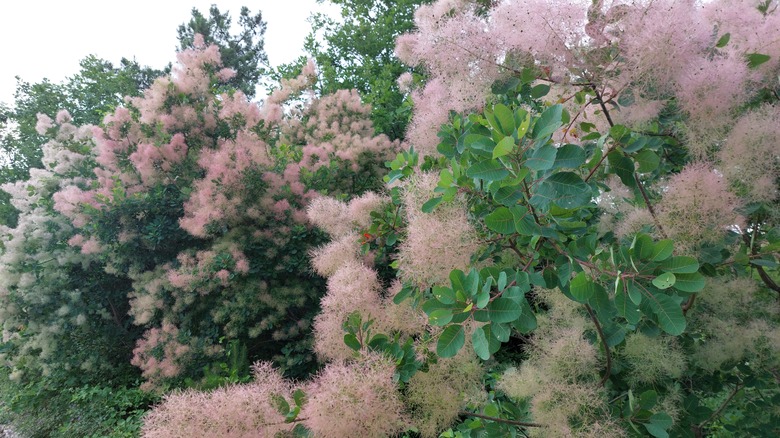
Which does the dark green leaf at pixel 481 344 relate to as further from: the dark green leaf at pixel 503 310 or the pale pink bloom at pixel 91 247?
the pale pink bloom at pixel 91 247

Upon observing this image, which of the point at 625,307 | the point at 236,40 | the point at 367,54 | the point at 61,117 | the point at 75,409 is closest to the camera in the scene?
the point at 625,307

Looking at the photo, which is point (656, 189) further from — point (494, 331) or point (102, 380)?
point (102, 380)

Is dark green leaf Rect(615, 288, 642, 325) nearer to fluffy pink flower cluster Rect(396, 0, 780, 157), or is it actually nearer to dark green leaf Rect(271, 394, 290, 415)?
fluffy pink flower cluster Rect(396, 0, 780, 157)

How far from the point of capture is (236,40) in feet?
64.1

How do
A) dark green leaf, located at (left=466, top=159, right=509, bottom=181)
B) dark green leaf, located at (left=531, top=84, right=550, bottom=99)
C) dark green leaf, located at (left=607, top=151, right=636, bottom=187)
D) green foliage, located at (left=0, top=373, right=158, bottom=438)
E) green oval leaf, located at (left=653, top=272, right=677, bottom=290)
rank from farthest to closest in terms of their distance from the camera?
green foliage, located at (left=0, top=373, right=158, bottom=438) < dark green leaf, located at (left=531, top=84, right=550, bottom=99) < dark green leaf, located at (left=607, top=151, right=636, bottom=187) < dark green leaf, located at (left=466, top=159, right=509, bottom=181) < green oval leaf, located at (left=653, top=272, right=677, bottom=290)

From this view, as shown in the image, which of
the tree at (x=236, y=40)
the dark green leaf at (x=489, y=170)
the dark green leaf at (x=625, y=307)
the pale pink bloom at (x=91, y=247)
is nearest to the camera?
the dark green leaf at (x=625, y=307)

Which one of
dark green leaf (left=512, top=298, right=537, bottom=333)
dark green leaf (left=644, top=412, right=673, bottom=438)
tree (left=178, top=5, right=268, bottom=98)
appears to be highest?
tree (left=178, top=5, right=268, bottom=98)

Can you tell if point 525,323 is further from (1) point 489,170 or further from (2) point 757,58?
(2) point 757,58

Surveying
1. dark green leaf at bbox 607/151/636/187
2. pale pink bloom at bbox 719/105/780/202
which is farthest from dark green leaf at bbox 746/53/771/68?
dark green leaf at bbox 607/151/636/187

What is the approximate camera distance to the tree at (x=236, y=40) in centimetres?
1828

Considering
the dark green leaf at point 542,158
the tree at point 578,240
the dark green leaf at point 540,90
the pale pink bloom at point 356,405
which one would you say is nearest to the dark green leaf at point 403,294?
the tree at point 578,240

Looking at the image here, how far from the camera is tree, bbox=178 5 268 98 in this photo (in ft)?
60.0

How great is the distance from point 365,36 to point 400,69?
1.60 meters

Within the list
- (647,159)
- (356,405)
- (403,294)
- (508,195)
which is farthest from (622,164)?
(356,405)
